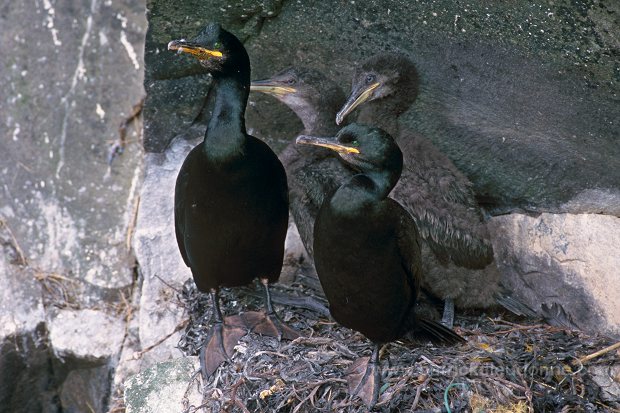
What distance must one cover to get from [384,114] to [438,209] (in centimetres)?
62

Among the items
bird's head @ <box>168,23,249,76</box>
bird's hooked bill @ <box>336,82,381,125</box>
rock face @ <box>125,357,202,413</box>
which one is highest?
bird's head @ <box>168,23,249,76</box>

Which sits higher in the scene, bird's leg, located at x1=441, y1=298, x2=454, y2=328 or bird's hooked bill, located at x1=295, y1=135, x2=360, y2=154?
bird's hooked bill, located at x1=295, y1=135, x2=360, y2=154

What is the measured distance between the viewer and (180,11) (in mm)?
5238

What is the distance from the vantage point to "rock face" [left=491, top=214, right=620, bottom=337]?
4711 millimetres

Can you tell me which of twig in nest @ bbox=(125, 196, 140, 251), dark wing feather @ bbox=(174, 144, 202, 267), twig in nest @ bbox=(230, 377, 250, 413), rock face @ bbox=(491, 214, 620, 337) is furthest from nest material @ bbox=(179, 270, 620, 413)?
twig in nest @ bbox=(125, 196, 140, 251)

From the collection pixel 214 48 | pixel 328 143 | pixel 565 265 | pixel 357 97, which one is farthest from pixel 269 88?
pixel 565 265

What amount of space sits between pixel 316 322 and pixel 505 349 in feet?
3.22

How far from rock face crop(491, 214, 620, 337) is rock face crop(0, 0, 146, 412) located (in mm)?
2394

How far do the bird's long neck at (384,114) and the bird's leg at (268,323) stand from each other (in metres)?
0.97

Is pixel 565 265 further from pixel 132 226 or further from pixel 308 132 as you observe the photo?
pixel 132 226

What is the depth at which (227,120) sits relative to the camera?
4543 millimetres

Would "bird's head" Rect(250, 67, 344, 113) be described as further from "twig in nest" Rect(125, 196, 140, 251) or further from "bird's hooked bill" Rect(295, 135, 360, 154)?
"twig in nest" Rect(125, 196, 140, 251)

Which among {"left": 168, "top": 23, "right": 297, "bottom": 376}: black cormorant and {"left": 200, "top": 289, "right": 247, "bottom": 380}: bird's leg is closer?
{"left": 168, "top": 23, "right": 297, "bottom": 376}: black cormorant

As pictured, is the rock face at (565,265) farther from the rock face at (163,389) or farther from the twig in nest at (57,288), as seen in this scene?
the twig in nest at (57,288)
